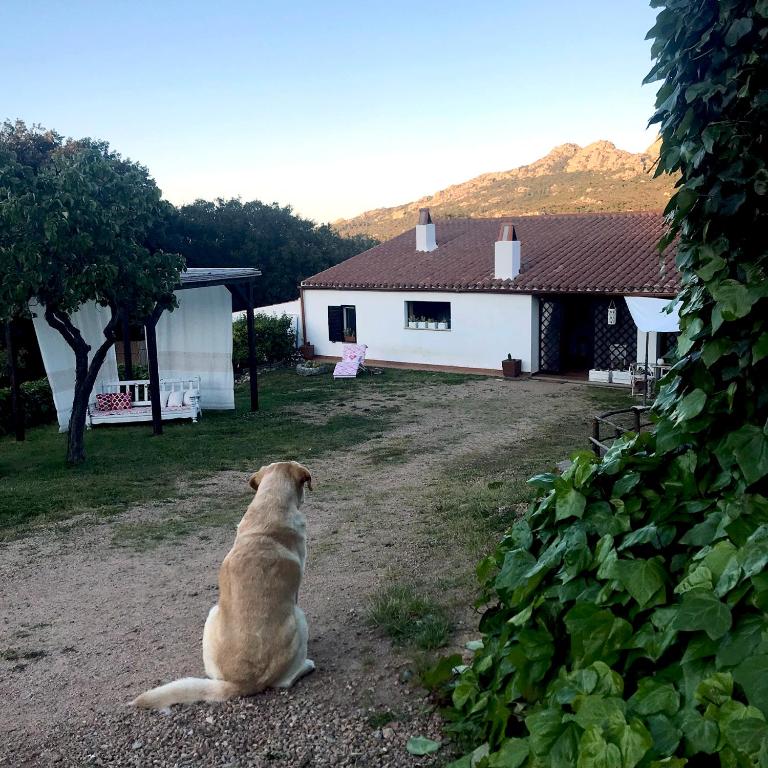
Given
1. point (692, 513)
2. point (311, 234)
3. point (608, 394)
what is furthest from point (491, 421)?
point (311, 234)

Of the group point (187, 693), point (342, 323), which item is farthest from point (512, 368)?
point (187, 693)

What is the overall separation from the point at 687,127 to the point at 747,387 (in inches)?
45.6

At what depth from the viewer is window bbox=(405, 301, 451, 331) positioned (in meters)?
24.1

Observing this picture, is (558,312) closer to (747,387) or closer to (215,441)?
(215,441)

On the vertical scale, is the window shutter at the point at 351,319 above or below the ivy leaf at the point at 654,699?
above

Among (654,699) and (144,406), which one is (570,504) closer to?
(654,699)

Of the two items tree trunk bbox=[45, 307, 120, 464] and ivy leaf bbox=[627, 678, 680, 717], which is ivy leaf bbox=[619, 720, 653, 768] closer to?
ivy leaf bbox=[627, 678, 680, 717]

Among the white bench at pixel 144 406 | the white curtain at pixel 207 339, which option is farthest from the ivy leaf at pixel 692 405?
Result: the white curtain at pixel 207 339

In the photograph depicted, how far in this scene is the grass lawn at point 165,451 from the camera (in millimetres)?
10516

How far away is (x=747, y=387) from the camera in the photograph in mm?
3271

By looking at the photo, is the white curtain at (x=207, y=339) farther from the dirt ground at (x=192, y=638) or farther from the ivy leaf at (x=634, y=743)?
the ivy leaf at (x=634, y=743)

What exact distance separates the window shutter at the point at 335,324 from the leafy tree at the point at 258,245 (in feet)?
35.9

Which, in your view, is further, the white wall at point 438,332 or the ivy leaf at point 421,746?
the white wall at point 438,332

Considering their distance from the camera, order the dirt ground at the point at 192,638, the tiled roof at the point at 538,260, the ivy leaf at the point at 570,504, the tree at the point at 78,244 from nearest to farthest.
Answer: the ivy leaf at the point at 570,504 < the dirt ground at the point at 192,638 < the tree at the point at 78,244 < the tiled roof at the point at 538,260
